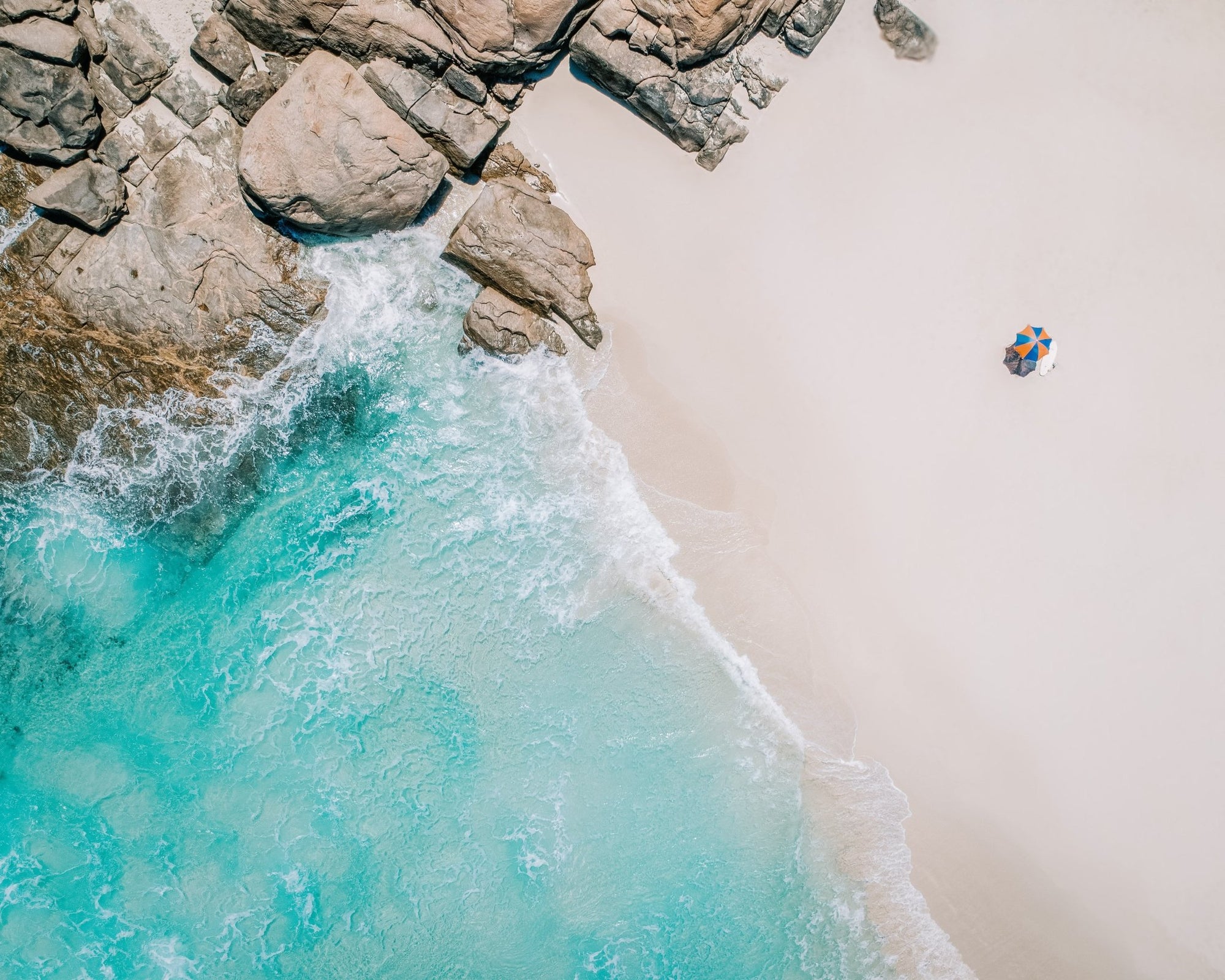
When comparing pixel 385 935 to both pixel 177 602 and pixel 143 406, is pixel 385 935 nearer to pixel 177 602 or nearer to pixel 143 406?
pixel 177 602

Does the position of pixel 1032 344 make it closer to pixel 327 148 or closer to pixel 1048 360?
pixel 1048 360

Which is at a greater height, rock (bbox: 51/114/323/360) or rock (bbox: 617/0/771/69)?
rock (bbox: 617/0/771/69)

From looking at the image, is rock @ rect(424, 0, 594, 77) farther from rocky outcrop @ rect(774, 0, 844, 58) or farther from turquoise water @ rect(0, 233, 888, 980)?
turquoise water @ rect(0, 233, 888, 980)

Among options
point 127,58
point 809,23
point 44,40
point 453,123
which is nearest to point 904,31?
point 809,23

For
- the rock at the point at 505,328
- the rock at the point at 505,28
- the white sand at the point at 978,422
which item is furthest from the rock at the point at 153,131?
the white sand at the point at 978,422

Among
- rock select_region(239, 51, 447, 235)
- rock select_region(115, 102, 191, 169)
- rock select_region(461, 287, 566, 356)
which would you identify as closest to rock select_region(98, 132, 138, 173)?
rock select_region(115, 102, 191, 169)

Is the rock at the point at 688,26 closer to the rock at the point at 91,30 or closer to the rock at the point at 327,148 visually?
the rock at the point at 327,148

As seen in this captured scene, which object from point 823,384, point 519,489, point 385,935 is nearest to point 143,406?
point 519,489
